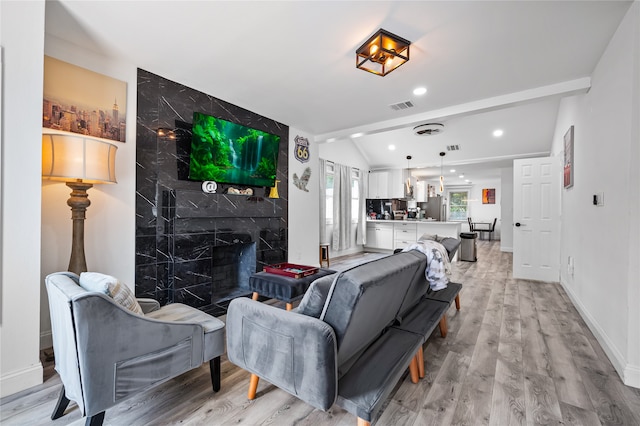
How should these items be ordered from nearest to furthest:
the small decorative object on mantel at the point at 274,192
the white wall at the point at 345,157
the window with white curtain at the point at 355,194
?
the small decorative object on mantel at the point at 274,192
the white wall at the point at 345,157
the window with white curtain at the point at 355,194

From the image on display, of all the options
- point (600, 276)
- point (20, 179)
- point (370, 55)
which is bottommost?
point (600, 276)

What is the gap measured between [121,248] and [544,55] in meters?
4.35

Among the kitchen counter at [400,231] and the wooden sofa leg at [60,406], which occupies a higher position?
the kitchen counter at [400,231]

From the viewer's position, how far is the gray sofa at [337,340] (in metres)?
1.23

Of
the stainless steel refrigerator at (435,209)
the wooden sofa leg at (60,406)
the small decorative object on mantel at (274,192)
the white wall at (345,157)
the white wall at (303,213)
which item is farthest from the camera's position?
the stainless steel refrigerator at (435,209)

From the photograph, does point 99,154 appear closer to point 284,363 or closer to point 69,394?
point 69,394

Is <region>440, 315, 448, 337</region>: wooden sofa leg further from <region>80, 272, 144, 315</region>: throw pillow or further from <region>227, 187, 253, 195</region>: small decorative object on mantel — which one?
<region>227, 187, 253, 195</region>: small decorative object on mantel

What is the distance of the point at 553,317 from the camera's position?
3.02 m

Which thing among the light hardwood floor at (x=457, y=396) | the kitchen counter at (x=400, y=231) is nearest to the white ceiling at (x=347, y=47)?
the light hardwood floor at (x=457, y=396)

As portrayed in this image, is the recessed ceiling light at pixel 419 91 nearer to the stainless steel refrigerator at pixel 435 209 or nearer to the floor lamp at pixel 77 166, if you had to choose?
the floor lamp at pixel 77 166

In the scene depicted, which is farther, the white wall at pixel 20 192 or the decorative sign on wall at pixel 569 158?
the decorative sign on wall at pixel 569 158

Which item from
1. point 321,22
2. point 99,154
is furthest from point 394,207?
point 99,154

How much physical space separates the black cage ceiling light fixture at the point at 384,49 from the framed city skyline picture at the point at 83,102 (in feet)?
7.66

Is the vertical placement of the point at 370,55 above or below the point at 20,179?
above
